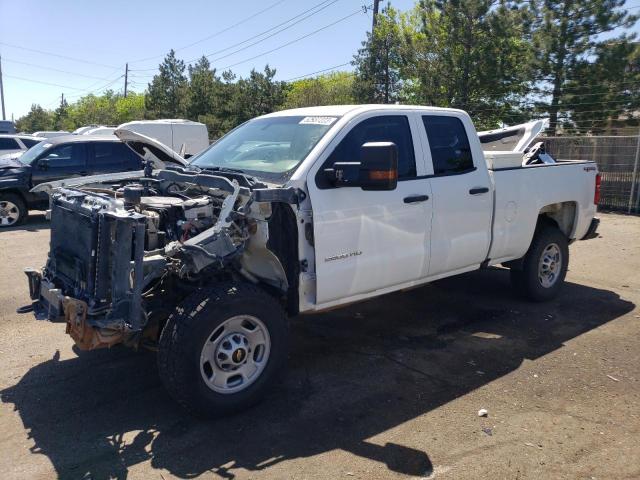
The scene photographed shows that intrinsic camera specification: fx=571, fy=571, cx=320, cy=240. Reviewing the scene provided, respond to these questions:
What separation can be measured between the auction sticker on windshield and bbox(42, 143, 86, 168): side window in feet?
30.6

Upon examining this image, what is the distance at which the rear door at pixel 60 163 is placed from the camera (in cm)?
1227

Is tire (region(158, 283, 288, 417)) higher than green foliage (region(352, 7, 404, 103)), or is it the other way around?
green foliage (region(352, 7, 404, 103))

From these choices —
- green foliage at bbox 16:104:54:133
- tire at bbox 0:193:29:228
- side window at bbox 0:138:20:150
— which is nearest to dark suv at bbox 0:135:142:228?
tire at bbox 0:193:29:228

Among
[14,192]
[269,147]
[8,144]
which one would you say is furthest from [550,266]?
[8,144]

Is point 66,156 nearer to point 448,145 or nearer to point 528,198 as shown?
point 448,145

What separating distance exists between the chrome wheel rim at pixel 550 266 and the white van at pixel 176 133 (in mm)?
13607

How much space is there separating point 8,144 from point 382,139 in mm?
17148

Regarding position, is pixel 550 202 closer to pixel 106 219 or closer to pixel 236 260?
pixel 236 260

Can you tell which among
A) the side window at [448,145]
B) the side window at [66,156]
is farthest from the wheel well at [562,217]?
the side window at [66,156]

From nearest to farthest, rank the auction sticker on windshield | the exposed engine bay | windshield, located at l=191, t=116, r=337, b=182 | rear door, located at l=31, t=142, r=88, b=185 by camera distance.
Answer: the exposed engine bay → windshield, located at l=191, t=116, r=337, b=182 → the auction sticker on windshield → rear door, located at l=31, t=142, r=88, b=185

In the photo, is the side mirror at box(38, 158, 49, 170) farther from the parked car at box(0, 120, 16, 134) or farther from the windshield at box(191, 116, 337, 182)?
the parked car at box(0, 120, 16, 134)

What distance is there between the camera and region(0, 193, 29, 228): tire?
1195 centimetres

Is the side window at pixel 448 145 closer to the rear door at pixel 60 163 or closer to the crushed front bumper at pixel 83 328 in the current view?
the crushed front bumper at pixel 83 328

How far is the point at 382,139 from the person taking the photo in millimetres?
4902
